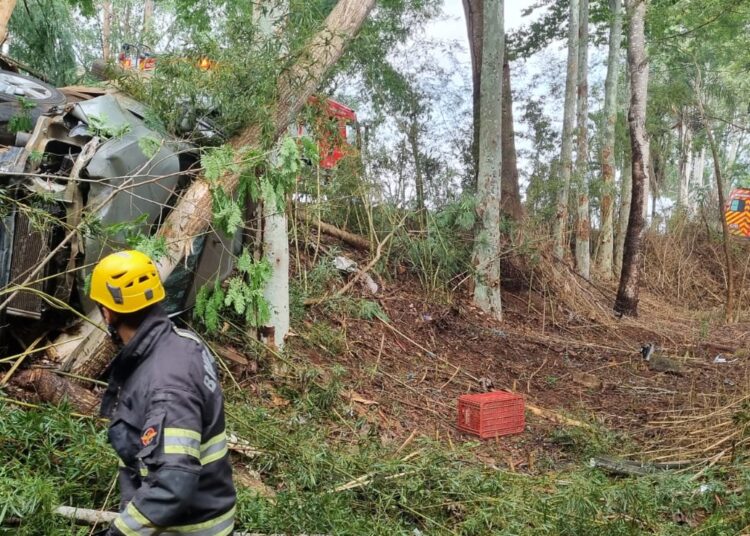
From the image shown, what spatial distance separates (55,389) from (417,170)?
6842mm

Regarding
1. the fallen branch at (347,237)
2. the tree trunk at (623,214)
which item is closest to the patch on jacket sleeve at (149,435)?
the fallen branch at (347,237)

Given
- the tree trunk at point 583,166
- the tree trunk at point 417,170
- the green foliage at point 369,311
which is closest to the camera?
the green foliage at point 369,311

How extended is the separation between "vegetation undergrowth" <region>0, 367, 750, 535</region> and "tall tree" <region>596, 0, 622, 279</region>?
33.8ft

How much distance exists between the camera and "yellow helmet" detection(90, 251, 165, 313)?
83.9 inches

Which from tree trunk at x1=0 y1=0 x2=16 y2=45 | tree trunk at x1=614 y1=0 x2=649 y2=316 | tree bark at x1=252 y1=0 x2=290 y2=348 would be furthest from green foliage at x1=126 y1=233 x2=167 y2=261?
tree trunk at x1=614 y1=0 x2=649 y2=316

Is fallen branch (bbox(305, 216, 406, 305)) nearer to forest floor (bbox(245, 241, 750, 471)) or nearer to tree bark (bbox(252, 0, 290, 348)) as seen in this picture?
forest floor (bbox(245, 241, 750, 471))

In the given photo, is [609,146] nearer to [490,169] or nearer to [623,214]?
[623,214]

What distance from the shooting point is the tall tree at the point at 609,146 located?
13906 mm

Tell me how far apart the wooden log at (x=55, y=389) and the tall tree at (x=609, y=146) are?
1157 centimetres

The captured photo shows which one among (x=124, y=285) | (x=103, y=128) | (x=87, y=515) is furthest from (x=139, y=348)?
(x=103, y=128)

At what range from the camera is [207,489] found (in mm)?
2133

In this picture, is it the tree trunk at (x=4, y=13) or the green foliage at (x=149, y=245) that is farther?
the tree trunk at (x=4, y=13)

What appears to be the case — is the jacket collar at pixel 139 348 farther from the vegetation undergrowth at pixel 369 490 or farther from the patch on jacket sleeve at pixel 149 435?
the vegetation undergrowth at pixel 369 490

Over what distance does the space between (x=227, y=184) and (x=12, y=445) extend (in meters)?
2.23
